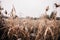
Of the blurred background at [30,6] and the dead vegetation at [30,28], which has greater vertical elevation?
the blurred background at [30,6]

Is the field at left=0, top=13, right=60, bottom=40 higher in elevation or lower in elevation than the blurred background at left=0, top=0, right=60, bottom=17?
lower

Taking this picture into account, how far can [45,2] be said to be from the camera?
2244 mm

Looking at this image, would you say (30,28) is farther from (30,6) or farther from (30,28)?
(30,6)

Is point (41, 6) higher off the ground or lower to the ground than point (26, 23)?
higher

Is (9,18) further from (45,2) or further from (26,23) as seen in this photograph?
(45,2)

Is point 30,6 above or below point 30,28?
above

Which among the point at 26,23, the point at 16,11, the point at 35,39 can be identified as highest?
the point at 16,11

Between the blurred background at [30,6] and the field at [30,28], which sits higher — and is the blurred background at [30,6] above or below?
above

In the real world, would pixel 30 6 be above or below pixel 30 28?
above

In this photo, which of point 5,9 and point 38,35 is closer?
point 38,35

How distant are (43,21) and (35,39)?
226mm

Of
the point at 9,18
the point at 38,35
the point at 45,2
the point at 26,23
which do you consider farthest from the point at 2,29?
the point at 45,2

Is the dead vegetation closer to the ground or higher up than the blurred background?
closer to the ground

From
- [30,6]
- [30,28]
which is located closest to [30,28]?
[30,28]
